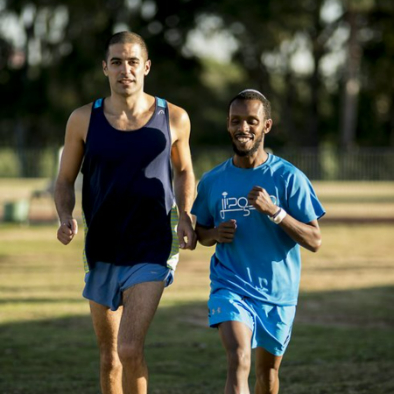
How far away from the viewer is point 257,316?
5.48 m

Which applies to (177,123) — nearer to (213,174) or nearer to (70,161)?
(213,174)

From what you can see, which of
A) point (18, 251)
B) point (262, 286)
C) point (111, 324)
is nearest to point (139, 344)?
point (111, 324)

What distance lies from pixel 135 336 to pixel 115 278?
1.38 feet

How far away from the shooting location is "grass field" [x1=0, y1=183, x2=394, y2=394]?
788cm

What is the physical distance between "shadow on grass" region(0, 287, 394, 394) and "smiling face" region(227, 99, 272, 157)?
2.57 metres

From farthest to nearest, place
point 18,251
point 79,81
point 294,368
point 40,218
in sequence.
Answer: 1. point 79,81
2. point 40,218
3. point 18,251
4. point 294,368

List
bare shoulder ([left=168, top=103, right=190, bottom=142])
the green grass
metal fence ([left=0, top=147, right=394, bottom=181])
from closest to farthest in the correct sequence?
bare shoulder ([left=168, top=103, right=190, bottom=142]) < the green grass < metal fence ([left=0, top=147, right=394, bottom=181])

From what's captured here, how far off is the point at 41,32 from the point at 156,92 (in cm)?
1031

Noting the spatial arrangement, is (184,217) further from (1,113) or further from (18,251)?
(1,113)

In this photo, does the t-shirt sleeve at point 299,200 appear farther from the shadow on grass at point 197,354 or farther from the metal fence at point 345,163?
the metal fence at point 345,163

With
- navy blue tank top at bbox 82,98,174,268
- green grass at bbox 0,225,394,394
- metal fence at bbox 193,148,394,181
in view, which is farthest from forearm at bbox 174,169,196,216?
metal fence at bbox 193,148,394,181

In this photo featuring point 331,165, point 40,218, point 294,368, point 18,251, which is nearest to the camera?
point 294,368

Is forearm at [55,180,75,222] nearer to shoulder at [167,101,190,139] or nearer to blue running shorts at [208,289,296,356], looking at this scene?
shoulder at [167,101,190,139]

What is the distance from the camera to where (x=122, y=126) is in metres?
5.67
